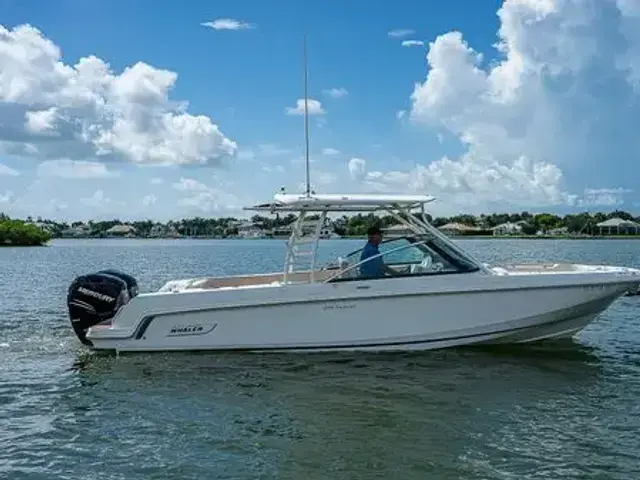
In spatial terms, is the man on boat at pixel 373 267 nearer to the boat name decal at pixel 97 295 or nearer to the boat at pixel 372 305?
the boat at pixel 372 305

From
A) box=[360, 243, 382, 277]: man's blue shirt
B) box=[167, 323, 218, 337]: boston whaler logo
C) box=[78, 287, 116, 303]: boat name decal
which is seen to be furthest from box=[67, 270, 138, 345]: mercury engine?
box=[360, 243, 382, 277]: man's blue shirt

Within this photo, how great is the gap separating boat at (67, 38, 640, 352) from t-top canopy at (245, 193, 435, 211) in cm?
2

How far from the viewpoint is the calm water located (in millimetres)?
7512

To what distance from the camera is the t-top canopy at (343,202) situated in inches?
489

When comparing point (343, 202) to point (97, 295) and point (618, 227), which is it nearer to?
point (97, 295)

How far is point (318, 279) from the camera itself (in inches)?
502

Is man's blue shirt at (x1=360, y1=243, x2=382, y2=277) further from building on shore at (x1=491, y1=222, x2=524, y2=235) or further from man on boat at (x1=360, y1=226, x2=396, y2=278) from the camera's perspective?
building on shore at (x1=491, y1=222, x2=524, y2=235)

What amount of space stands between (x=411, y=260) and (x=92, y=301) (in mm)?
5288

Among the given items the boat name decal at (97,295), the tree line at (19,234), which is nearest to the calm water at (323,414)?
the boat name decal at (97,295)

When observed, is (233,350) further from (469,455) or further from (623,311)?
(623,311)

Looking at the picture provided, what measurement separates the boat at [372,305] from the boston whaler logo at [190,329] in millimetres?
16

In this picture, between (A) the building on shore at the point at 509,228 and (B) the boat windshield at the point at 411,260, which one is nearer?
(B) the boat windshield at the point at 411,260

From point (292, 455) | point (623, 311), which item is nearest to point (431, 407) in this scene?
point (292, 455)

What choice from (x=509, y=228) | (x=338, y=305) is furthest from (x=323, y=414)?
(x=509, y=228)
